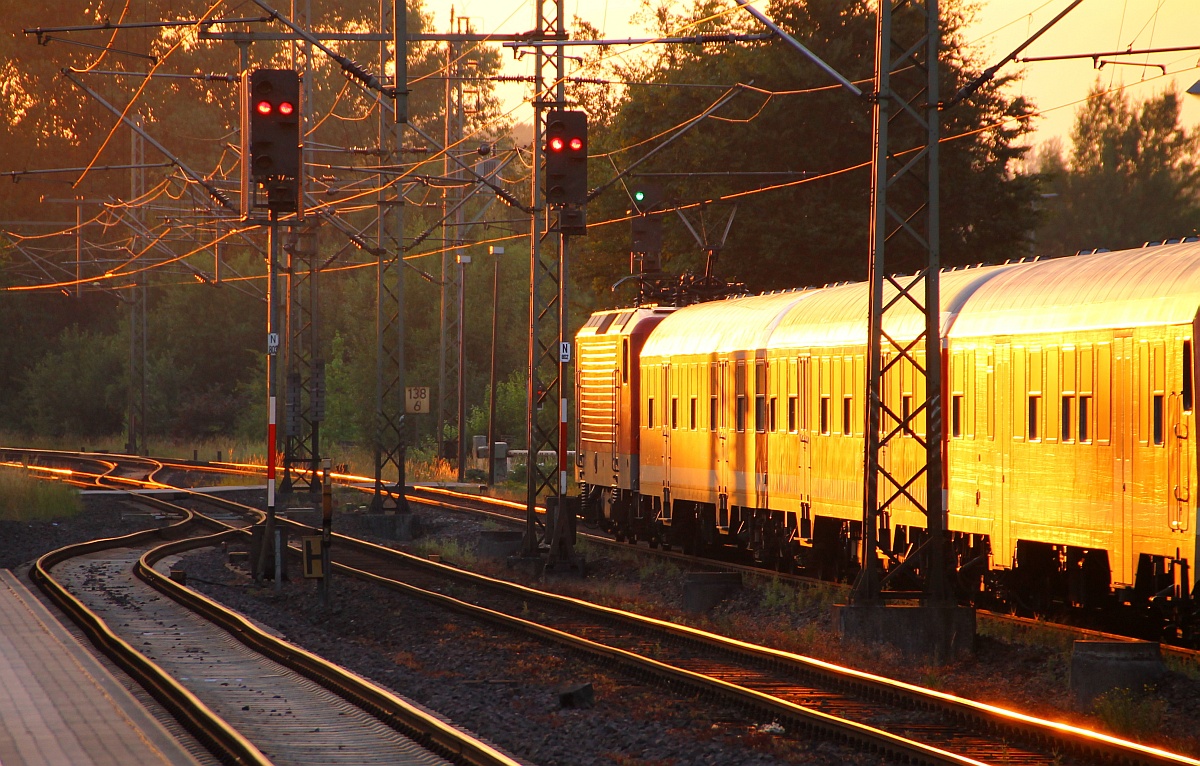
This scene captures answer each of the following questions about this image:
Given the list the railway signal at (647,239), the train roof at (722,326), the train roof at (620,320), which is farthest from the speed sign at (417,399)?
the train roof at (722,326)

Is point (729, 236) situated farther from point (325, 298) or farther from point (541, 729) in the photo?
point (325, 298)

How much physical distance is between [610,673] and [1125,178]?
64.6 m

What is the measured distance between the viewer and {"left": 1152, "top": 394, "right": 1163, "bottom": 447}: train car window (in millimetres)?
14367

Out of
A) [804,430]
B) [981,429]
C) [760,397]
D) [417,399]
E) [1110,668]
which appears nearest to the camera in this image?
[1110,668]

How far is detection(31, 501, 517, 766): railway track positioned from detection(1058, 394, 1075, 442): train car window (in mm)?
7377

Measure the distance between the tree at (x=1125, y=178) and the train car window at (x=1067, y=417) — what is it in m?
→ 56.3

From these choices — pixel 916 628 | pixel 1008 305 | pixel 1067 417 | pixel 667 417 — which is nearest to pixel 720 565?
pixel 667 417

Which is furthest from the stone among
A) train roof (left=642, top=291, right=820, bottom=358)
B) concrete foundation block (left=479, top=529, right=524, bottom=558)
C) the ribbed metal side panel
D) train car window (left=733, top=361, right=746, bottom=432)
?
the ribbed metal side panel

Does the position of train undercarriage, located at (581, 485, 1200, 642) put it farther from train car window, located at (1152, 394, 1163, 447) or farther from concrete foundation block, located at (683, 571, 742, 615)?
concrete foundation block, located at (683, 571, 742, 615)

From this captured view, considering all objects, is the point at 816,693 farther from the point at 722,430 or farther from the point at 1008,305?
the point at 722,430

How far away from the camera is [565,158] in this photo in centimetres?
2233

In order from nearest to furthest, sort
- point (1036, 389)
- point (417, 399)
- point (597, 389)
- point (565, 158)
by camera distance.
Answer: point (1036, 389) → point (565, 158) → point (597, 389) → point (417, 399)

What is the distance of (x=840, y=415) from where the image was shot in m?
21.1

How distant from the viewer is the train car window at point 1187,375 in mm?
13773
